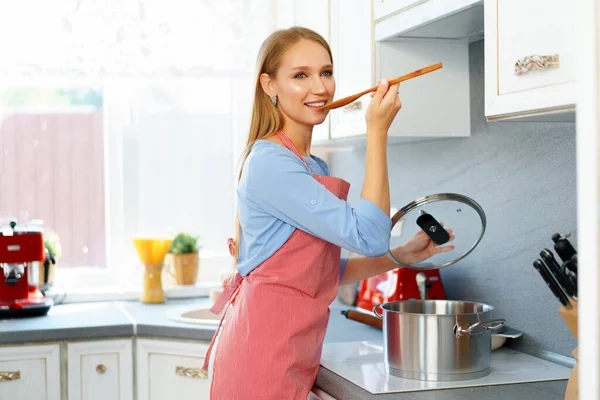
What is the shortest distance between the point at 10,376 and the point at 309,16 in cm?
149

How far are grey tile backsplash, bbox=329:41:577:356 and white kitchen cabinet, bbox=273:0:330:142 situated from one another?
0.40m

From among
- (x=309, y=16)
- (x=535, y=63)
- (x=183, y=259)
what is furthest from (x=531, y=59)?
(x=183, y=259)

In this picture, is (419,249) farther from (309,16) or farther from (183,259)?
(183,259)

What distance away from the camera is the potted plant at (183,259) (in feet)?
10.7

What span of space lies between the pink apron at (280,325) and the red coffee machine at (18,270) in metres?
1.16

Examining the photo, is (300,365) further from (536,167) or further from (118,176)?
(118,176)

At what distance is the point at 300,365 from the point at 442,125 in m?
0.85

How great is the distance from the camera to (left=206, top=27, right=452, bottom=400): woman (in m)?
1.63

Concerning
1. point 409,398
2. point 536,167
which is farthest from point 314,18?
point 409,398

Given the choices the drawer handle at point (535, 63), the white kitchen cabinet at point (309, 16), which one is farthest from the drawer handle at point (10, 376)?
the drawer handle at point (535, 63)

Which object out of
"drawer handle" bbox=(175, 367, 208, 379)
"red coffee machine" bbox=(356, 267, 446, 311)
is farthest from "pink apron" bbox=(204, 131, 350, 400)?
"drawer handle" bbox=(175, 367, 208, 379)

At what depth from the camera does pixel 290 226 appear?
1.72 m

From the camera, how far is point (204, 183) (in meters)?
3.47

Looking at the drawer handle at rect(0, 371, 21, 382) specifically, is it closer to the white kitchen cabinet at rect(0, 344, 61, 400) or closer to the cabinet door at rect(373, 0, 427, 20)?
the white kitchen cabinet at rect(0, 344, 61, 400)
